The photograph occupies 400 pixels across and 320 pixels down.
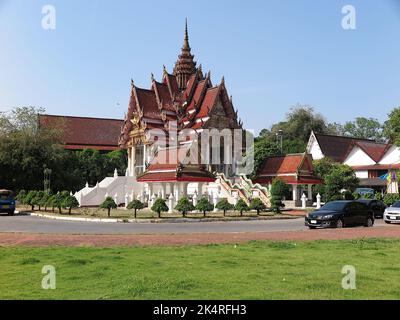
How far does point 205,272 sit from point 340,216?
13.1 meters

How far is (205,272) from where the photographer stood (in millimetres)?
8297

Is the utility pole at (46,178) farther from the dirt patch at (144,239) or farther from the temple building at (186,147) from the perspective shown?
the dirt patch at (144,239)

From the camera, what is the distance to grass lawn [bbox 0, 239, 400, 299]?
6.65m

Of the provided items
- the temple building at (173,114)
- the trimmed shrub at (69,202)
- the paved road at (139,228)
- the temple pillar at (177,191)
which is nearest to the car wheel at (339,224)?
the paved road at (139,228)

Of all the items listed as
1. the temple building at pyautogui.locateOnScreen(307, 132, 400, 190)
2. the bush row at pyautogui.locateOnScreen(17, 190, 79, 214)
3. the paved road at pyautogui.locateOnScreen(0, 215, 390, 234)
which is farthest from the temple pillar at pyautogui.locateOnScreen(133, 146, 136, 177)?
the paved road at pyautogui.locateOnScreen(0, 215, 390, 234)

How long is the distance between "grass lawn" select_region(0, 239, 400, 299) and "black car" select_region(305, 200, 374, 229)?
23.2 feet

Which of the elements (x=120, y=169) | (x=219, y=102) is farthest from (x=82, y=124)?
(x=219, y=102)

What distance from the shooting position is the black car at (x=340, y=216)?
1970cm

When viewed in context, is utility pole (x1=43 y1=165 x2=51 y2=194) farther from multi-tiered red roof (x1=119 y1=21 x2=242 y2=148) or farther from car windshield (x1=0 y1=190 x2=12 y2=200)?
car windshield (x1=0 y1=190 x2=12 y2=200)

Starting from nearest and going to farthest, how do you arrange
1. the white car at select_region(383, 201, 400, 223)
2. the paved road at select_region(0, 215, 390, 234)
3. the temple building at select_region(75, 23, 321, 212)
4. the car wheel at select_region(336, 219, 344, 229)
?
1. the paved road at select_region(0, 215, 390, 234)
2. the car wheel at select_region(336, 219, 344, 229)
3. the white car at select_region(383, 201, 400, 223)
4. the temple building at select_region(75, 23, 321, 212)

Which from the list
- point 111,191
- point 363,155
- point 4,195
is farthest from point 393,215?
point 363,155

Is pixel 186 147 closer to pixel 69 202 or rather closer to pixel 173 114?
pixel 173 114

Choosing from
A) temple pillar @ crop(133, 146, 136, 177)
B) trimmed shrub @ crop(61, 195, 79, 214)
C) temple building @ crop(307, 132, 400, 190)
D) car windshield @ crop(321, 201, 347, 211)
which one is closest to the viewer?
car windshield @ crop(321, 201, 347, 211)

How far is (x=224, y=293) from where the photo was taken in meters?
6.57
